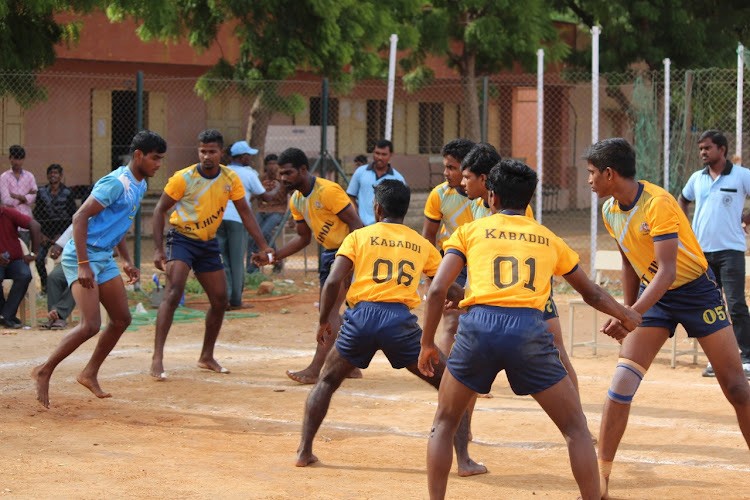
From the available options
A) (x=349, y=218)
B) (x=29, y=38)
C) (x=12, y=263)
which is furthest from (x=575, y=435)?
(x=29, y=38)

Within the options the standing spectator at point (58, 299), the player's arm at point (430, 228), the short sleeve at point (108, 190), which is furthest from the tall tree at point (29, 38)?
the player's arm at point (430, 228)

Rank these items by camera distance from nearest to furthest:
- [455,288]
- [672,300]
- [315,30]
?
1. [672,300]
2. [455,288]
3. [315,30]

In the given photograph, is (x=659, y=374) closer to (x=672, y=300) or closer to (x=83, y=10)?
(x=672, y=300)

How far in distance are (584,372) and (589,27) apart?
18.1 m

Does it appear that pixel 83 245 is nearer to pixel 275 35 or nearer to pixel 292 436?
pixel 292 436

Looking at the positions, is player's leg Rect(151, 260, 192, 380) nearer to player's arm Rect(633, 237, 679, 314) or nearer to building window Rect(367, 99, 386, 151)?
player's arm Rect(633, 237, 679, 314)

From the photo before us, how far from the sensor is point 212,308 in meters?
10.0

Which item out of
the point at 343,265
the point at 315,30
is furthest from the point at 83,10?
the point at 343,265

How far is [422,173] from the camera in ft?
Result: 90.7

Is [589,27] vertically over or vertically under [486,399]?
over

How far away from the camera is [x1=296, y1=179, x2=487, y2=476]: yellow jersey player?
6.66 meters

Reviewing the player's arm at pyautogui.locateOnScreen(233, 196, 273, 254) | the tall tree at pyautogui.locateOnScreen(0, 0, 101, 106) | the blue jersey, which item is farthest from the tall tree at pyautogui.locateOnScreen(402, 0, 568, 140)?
the blue jersey

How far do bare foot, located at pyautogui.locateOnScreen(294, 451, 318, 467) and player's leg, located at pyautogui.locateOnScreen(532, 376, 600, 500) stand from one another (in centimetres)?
189

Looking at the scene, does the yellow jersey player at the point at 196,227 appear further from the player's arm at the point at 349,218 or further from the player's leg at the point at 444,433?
the player's leg at the point at 444,433
